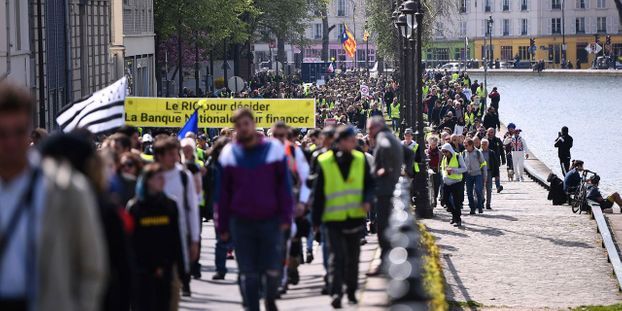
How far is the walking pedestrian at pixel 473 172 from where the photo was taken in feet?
101

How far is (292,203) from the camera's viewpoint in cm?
1230

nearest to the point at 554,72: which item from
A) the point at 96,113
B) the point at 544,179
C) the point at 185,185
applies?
the point at 544,179

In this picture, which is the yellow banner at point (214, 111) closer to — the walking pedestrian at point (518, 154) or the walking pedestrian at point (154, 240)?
the walking pedestrian at point (518, 154)

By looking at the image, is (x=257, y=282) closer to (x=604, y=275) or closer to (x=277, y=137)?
(x=277, y=137)

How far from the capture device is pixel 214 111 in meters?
30.7

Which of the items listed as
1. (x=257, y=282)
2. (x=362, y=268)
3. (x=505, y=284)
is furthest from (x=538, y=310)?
(x=257, y=282)

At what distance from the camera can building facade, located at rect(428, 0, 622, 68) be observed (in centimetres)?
16500

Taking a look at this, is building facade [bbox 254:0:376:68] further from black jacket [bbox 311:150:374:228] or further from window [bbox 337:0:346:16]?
black jacket [bbox 311:150:374:228]

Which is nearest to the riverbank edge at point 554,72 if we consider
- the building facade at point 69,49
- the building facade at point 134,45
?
the building facade at point 134,45

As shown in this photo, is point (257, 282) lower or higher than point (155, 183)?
lower

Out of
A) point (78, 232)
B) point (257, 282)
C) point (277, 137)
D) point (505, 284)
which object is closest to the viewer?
point (78, 232)

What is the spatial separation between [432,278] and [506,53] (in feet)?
512

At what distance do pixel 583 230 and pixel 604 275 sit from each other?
5517 millimetres

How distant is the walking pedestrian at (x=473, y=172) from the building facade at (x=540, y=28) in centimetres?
13086
